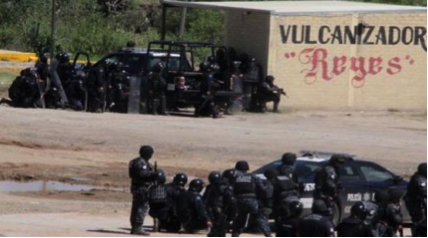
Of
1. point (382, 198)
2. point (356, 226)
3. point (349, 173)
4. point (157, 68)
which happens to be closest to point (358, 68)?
point (157, 68)

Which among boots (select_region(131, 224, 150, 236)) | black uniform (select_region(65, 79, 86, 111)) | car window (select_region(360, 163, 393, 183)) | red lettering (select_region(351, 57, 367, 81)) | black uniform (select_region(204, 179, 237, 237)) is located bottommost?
boots (select_region(131, 224, 150, 236))

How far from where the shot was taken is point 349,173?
25.0 meters

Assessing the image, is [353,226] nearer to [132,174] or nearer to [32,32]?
[132,174]

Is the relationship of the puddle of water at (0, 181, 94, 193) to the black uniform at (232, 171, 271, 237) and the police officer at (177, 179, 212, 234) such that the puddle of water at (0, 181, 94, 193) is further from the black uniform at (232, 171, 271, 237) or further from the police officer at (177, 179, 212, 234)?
the black uniform at (232, 171, 271, 237)

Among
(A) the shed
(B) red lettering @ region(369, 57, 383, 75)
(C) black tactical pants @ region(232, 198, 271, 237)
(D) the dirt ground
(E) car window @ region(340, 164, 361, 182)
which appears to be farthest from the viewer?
(B) red lettering @ region(369, 57, 383, 75)

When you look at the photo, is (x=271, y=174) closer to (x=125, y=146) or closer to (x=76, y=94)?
(x=125, y=146)

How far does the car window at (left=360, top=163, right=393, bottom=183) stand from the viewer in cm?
2511

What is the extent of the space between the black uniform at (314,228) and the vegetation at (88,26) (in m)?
43.7

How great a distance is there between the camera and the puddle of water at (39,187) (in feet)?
95.4

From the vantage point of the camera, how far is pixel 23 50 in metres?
62.8

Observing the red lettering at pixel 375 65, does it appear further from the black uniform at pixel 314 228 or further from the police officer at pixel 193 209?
the black uniform at pixel 314 228

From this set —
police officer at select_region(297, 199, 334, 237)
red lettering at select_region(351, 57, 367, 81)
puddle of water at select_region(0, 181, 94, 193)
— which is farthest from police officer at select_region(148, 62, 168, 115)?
police officer at select_region(297, 199, 334, 237)

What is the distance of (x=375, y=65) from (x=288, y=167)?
74.4 ft

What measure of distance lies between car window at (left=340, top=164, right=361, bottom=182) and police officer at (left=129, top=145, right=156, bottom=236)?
379 cm
